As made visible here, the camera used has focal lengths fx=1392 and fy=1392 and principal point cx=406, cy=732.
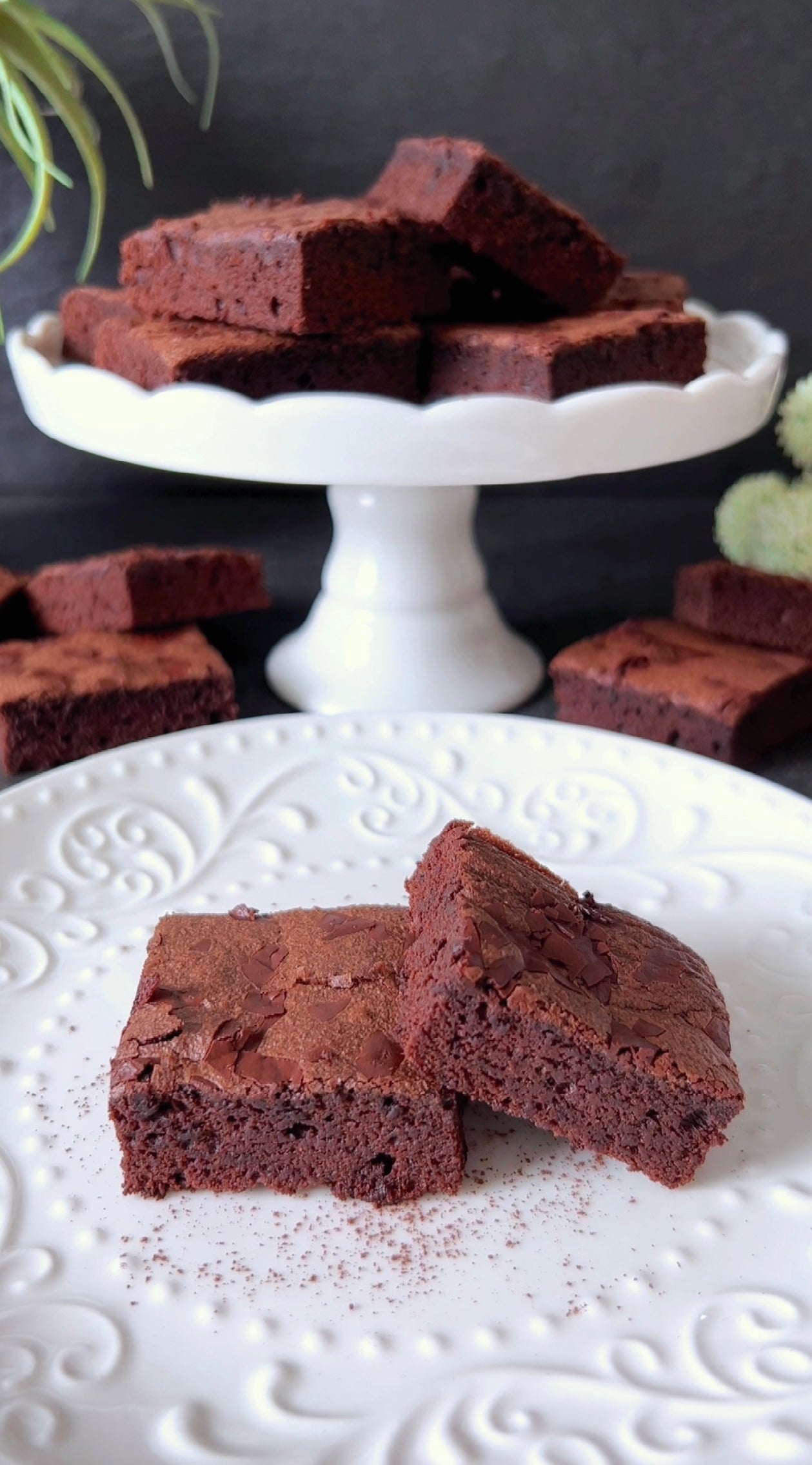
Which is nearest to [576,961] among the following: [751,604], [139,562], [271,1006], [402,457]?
[271,1006]

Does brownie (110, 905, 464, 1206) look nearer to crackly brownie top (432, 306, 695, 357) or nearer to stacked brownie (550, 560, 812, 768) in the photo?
stacked brownie (550, 560, 812, 768)

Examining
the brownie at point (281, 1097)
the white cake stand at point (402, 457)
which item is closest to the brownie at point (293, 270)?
the white cake stand at point (402, 457)

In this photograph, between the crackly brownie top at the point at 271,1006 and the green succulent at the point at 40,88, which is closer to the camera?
the crackly brownie top at the point at 271,1006

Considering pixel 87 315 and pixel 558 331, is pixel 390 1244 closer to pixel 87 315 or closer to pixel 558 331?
pixel 558 331

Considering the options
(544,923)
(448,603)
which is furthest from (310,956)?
(448,603)

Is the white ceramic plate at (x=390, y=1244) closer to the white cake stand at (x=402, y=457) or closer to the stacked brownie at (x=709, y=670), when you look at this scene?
the stacked brownie at (x=709, y=670)

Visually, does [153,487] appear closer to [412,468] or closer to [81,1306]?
[412,468]
